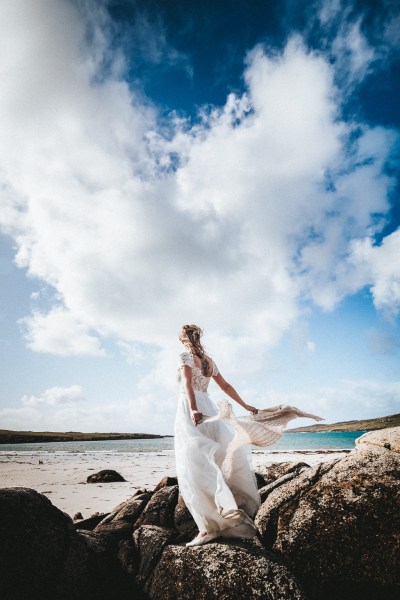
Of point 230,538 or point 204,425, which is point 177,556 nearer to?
point 230,538

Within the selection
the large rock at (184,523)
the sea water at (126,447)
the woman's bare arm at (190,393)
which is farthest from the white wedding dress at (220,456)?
the sea water at (126,447)

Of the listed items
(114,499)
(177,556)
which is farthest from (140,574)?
(114,499)

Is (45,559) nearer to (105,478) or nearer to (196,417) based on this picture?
(196,417)

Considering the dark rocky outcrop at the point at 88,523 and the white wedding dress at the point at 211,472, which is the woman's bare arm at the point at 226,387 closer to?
the white wedding dress at the point at 211,472

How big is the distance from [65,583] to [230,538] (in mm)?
2259

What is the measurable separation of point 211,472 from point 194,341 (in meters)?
2.23

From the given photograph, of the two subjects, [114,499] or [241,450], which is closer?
[241,450]

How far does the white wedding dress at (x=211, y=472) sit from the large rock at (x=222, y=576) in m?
0.33

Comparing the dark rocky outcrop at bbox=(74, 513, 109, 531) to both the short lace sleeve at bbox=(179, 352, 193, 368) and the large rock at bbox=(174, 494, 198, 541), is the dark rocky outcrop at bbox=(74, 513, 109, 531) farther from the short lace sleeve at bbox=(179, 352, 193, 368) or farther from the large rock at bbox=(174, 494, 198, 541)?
the short lace sleeve at bbox=(179, 352, 193, 368)

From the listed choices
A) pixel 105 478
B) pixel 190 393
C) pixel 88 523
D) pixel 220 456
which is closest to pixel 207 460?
pixel 220 456

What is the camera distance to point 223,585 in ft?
12.2

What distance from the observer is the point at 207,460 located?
4867mm

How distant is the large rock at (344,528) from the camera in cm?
385

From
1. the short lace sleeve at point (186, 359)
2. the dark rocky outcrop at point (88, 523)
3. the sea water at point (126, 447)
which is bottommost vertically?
the sea water at point (126, 447)
